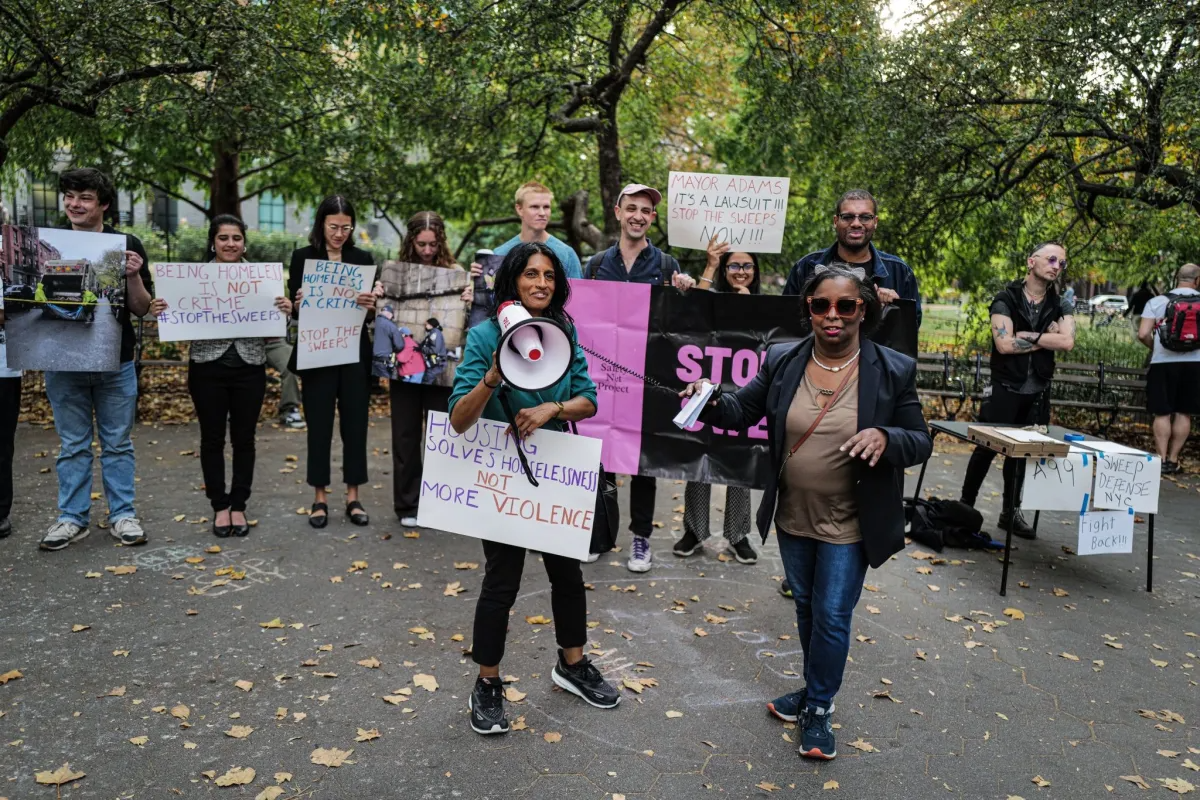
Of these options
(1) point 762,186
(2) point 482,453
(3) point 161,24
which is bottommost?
(2) point 482,453

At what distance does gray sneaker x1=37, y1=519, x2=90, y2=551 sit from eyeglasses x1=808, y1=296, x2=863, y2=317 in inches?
194

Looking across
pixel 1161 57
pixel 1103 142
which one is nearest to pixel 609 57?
pixel 1161 57

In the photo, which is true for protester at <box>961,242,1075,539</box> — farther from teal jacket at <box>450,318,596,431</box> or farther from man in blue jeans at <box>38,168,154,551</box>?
man in blue jeans at <box>38,168,154,551</box>

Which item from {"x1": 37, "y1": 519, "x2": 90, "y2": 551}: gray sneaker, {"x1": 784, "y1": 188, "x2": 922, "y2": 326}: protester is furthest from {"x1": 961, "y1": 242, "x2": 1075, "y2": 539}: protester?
{"x1": 37, "y1": 519, "x2": 90, "y2": 551}: gray sneaker

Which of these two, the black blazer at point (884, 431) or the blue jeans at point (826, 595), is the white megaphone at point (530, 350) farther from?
the blue jeans at point (826, 595)

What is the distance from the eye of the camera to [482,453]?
3.64 metres

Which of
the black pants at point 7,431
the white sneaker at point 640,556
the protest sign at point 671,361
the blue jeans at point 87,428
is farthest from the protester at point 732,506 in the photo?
A: the black pants at point 7,431

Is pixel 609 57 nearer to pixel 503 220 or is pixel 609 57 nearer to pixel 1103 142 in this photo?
pixel 503 220

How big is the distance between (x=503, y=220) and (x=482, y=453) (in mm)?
10165

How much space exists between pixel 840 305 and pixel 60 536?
197 inches

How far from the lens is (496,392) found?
357 centimetres

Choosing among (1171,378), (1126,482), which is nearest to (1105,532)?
(1126,482)

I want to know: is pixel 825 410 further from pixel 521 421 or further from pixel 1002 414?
pixel 1002 414

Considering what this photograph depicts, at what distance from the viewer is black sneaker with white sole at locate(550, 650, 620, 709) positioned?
398 centimetres
